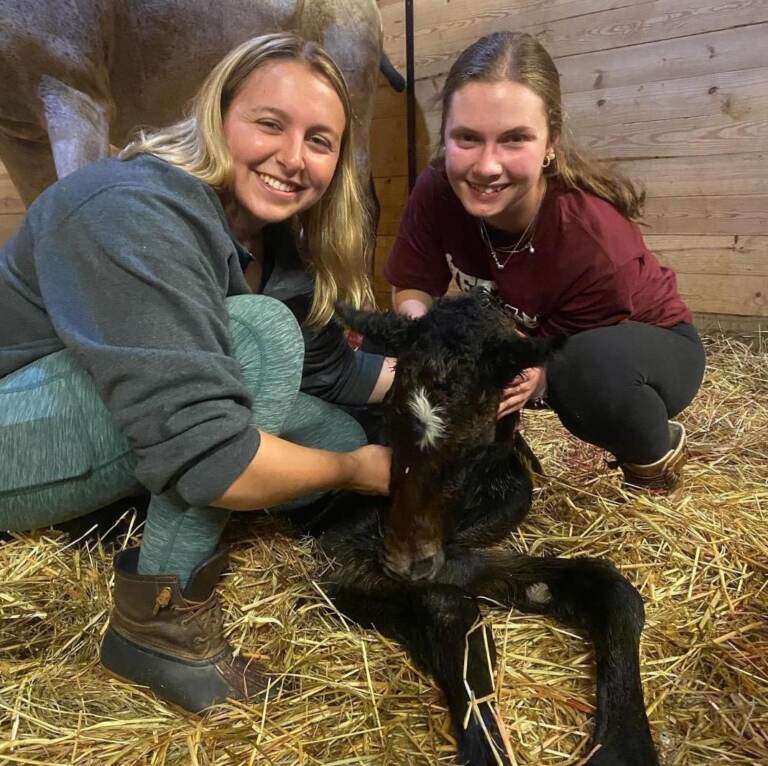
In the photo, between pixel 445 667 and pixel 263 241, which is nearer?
pixel 445 667

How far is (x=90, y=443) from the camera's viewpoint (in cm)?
160

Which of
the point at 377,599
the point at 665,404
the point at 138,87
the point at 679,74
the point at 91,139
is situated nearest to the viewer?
the point at 377,599

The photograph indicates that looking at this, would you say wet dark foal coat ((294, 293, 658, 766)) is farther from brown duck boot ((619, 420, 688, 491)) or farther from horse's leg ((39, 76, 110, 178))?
horse's leg ((39, 76, 110, 178))

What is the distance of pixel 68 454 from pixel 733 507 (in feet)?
7.41

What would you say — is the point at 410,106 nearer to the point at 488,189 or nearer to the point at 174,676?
the point at 488,189

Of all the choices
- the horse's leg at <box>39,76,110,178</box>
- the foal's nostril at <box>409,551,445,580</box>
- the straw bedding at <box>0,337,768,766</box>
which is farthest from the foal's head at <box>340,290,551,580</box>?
the horse's leg at <box>39,76,110,178</box>

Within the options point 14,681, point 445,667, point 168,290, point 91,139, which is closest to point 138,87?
point 91,139

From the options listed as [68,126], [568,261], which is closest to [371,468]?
[568,261]

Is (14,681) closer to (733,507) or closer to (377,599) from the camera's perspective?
(377,599)

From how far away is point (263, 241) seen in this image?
2.21m

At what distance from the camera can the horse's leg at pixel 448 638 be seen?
137 cm

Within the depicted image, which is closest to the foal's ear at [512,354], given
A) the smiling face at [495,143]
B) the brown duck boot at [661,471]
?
the smiling face at [495,143]

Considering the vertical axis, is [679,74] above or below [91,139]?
above

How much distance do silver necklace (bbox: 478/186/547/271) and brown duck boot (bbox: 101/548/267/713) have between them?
5.18 ft
